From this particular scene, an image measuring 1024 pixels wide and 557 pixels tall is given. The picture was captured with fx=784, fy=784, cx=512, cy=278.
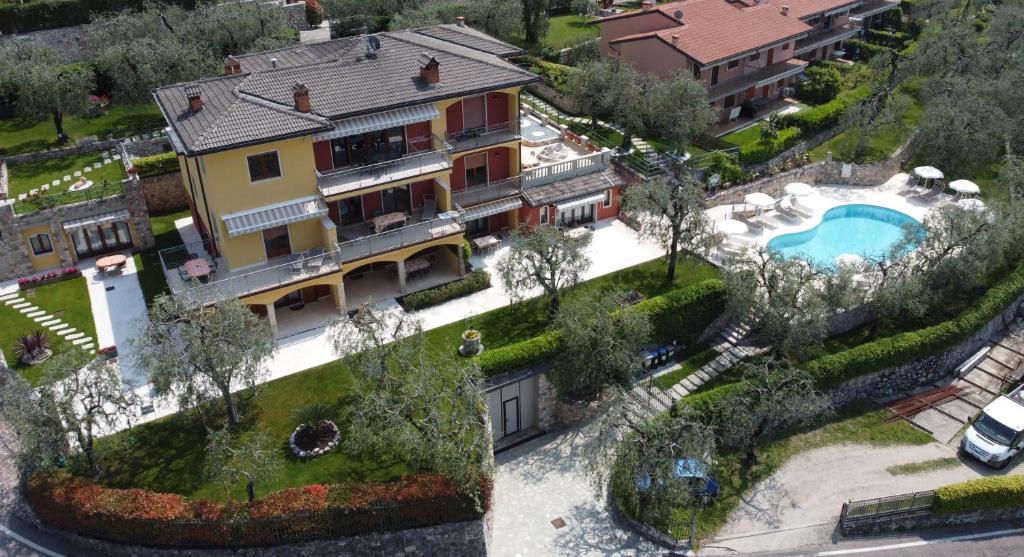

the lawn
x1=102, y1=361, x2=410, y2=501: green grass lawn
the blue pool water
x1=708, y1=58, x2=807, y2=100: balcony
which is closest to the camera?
x1=102, y1=361, x2=410, y2=501: green grass lawn

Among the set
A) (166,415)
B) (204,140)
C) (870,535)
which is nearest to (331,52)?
(204,140)

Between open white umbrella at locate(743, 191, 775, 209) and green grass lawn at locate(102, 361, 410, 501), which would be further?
open white umbrella at locate(743, 191, 775, 209)

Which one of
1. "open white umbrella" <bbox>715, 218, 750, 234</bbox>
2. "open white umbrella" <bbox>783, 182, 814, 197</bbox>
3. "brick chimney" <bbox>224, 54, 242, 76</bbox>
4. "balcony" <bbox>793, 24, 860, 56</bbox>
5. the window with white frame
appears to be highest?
"brick chimney" <bbox>224, 54, 242, 76</bbox>

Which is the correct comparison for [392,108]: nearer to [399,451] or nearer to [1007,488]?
[399,451]

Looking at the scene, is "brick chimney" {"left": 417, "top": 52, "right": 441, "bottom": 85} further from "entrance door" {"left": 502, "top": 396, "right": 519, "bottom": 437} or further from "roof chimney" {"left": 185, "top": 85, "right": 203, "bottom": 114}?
"entrance door" {"left": 502, "top": 396, "right": 519, "bottom": 437}

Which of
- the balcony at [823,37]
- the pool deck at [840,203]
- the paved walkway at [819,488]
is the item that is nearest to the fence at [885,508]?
the paved walkway at [819,488]

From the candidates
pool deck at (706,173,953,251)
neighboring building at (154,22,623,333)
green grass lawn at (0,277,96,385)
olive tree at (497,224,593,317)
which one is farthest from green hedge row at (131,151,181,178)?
pool deck at (706,173,953,251)

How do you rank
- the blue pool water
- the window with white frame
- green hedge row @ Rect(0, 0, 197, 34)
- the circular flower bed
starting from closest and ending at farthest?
the circular flower bed < the window with white frame < the blue pool water < green hedge row @ Rect(0, 0, 197, 34)
